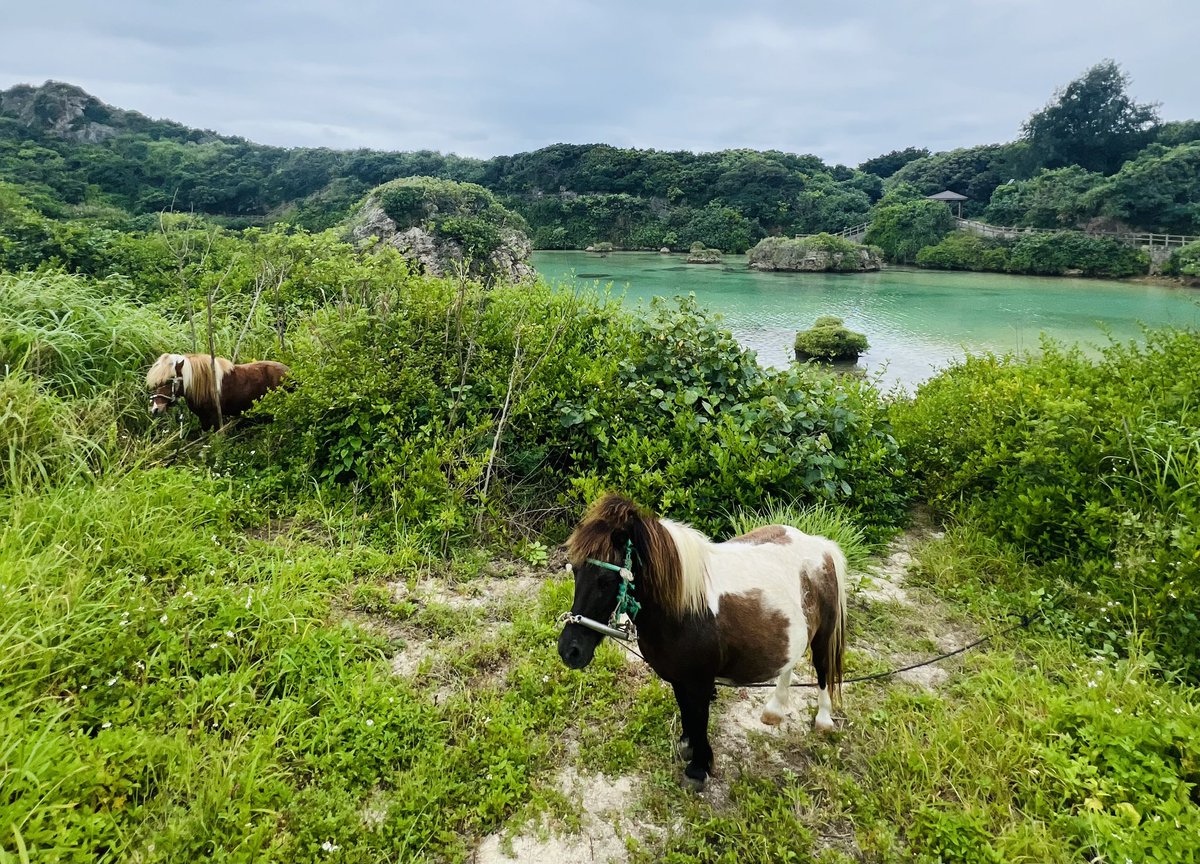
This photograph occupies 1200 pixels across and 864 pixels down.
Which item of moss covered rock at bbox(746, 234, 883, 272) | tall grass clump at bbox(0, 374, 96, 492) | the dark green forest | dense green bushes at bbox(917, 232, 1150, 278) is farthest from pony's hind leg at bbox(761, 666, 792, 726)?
dense green bushes at bbox(917, 232, 1150, 278)

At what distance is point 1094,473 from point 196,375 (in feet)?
22.9

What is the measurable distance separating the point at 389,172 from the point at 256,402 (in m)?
62.1

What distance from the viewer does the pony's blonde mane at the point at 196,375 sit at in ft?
14.6

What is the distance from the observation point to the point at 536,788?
7.66 ft

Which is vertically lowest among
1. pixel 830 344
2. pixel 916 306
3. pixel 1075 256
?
pixel 830 344

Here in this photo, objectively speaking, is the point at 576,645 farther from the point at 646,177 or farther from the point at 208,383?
the point at 646,177

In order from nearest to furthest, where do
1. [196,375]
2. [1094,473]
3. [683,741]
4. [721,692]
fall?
[683,741], [721,692], [1094,473], [196,375]

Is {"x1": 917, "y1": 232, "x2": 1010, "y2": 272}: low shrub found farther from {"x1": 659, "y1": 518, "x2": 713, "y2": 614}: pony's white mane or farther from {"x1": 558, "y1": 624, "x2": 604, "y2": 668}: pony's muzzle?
{"x1": 558, "y1": 624, "x2": 604, "y2": 668}: pony's muzzle

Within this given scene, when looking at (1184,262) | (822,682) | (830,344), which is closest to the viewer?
(822,682)

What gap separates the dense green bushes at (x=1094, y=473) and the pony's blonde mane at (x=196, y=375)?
6.16 metres

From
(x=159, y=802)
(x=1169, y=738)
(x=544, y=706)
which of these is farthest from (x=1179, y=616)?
(x=159, y=802)

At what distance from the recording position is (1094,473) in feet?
12.7

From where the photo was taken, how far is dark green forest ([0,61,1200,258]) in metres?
34.4

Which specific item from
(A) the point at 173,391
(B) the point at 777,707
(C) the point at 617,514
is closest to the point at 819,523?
(B) the point at 777,707
